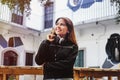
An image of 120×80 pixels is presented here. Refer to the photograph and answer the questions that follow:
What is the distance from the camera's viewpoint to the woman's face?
2.55 m

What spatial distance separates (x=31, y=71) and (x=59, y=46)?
133 centimetres

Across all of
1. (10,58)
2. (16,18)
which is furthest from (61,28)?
(16,18)

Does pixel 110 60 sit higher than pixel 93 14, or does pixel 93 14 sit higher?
pixel 93 14

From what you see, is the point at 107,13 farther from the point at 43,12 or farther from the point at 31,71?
the point at 31,71

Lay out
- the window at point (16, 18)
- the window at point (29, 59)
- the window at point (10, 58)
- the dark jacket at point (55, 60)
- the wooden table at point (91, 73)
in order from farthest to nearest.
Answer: the window at point (29, 59), the window at point (16, 18), the window at point (10, 58), the wooden table at point (91, 73), the dark jacket at point (55, 60)

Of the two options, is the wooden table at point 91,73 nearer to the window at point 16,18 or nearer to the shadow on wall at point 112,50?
the shadow on wall at point 112,50

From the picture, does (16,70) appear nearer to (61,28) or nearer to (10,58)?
(61,28)

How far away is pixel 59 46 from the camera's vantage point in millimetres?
2535

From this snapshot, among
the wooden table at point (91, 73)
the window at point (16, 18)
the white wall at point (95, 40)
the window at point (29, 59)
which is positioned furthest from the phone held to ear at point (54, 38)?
the window at point (29, 59)

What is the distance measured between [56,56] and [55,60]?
4 centimetres

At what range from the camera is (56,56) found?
2.50 meters

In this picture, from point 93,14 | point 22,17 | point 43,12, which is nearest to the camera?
point 93,14

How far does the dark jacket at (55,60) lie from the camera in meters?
2.48

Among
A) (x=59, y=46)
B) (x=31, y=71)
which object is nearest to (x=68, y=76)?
(x=59, y=46)
